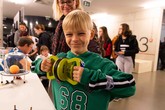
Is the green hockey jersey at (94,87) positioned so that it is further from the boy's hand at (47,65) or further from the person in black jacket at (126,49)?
the person in black jacket at (126,49)

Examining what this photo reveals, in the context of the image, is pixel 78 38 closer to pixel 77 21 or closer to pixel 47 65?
pixel 77 21

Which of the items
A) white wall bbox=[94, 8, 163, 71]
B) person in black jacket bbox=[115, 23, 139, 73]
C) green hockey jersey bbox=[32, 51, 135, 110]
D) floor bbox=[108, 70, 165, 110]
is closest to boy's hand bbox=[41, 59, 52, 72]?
green hockey jersey bbox=[32, 51, 135, 110]

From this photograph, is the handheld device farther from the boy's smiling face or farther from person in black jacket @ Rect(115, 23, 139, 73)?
person in black jacket @ Rect(115, 23, 139, 73)

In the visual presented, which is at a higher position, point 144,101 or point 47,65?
point 47,65

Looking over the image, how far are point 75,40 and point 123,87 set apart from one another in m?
0.32

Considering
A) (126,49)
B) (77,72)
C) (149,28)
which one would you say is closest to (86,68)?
(77,72)

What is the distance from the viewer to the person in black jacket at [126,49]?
3404 mm

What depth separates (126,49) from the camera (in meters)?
3.42

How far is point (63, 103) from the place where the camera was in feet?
3.02

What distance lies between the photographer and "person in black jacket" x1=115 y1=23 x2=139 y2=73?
11.2 ft

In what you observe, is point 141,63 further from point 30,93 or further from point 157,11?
point 30,93

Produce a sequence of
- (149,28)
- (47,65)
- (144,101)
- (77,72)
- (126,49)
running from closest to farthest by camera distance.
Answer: (77,72) < (47,65) < (144,101) < (126,49) < (149,28)

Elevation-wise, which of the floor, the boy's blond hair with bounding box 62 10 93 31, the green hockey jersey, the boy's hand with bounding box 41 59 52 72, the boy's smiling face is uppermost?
the boy's blond hair with bounding box 62 10 93 31

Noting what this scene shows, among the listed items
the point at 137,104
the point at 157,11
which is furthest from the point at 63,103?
the point at 157,11
